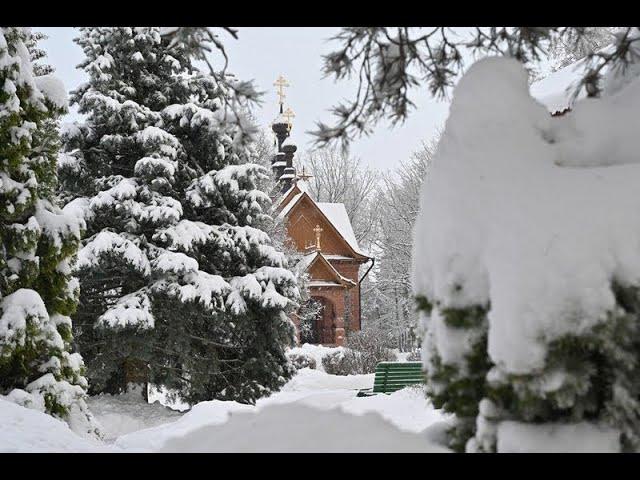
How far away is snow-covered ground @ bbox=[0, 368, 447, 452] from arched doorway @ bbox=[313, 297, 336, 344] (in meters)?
17.3

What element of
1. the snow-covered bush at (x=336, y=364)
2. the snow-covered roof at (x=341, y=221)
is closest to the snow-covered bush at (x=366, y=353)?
the snow-covered bush at (x=336, y=364)

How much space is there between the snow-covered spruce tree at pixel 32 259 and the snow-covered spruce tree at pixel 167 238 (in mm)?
3068

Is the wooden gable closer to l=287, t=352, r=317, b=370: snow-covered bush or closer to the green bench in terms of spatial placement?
l=287, t=352, r=317, b=370: snow-covered bush

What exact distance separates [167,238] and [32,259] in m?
4.30

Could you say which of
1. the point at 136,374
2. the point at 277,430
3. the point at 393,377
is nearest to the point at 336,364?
the point at 136,374

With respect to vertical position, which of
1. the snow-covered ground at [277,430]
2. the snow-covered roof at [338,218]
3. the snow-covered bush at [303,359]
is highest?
the snow-covered roof at [338,218]

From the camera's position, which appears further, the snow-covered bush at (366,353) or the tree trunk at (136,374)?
the snow-covered bush at (366,353)

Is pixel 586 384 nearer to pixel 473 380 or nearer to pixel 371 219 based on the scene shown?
pixel 473 380

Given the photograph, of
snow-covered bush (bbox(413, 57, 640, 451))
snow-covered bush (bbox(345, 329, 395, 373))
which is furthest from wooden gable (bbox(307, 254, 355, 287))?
snow-covered bush (bbox(413, 57, 640, 451))

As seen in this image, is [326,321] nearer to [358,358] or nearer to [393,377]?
[358,358]

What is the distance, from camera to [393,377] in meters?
12.0

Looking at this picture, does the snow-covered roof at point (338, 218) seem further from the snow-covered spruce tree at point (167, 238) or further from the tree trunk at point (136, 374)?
the tree trunk at point (136, 374)

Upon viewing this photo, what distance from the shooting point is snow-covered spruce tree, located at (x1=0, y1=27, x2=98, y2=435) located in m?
8.28

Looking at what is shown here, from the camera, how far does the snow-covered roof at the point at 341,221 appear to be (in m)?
28.8
